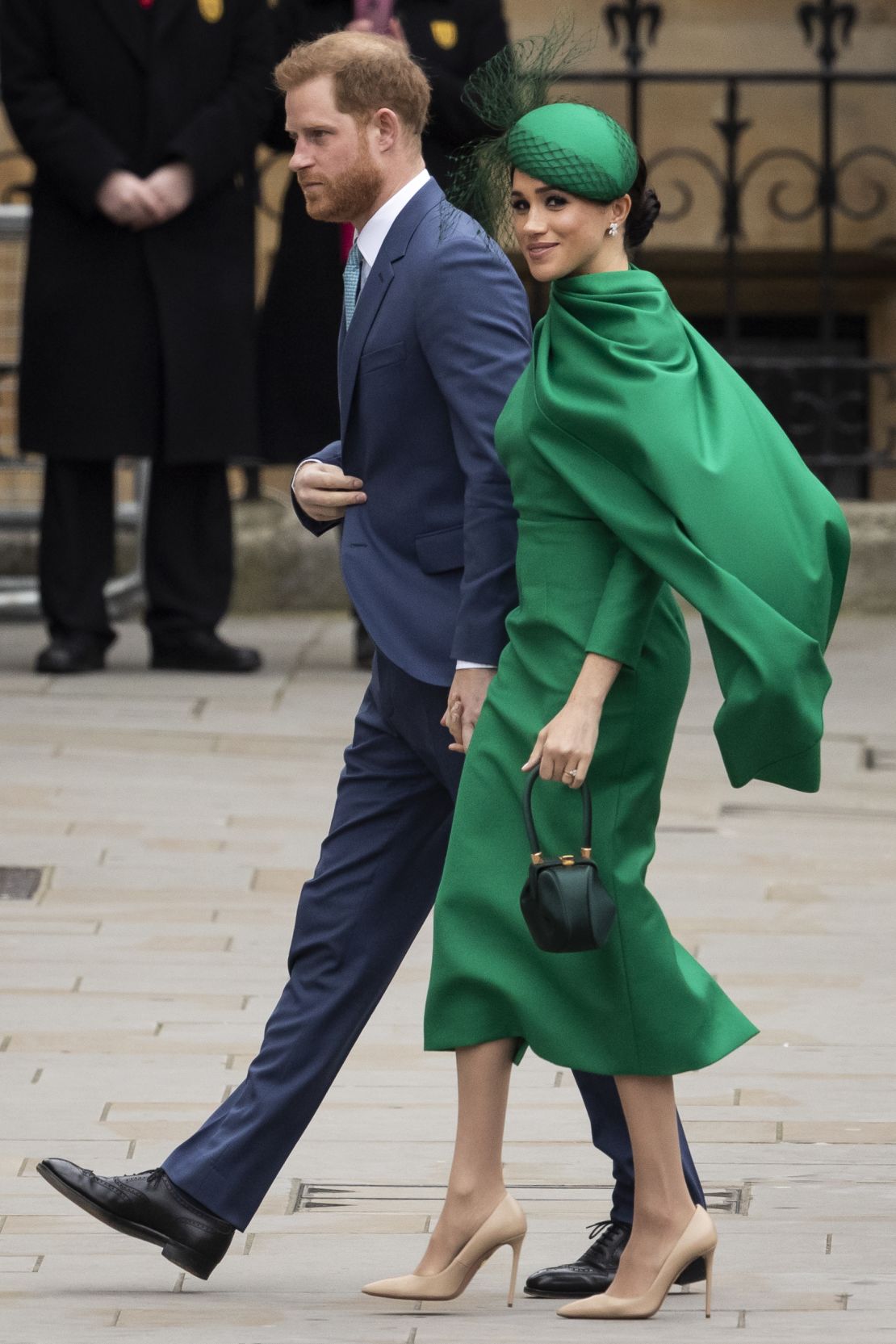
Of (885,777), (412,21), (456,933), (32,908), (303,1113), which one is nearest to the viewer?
(456,933)

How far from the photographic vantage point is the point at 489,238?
3.74 meters

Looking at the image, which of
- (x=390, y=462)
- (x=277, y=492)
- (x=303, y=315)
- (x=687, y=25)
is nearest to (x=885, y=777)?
(x=303, y=315)

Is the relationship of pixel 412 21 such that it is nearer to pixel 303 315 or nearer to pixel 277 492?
pixel 303 315

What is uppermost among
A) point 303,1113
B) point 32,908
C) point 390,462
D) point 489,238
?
point 489,238

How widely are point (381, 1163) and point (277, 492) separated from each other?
733 cm

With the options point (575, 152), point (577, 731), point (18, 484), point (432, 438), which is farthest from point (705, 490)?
point (18, 484)

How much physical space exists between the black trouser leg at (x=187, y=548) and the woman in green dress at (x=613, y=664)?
4.96 meters

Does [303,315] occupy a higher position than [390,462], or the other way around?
[390,462]

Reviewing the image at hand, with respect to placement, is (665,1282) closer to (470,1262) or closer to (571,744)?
(470,1262)

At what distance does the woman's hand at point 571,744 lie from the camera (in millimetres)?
3369

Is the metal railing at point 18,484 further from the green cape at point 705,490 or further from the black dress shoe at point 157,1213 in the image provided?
the green cape at point 705,490

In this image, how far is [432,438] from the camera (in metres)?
3.80

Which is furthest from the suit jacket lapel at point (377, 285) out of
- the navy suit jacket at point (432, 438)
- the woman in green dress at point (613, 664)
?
the woman in green dress at point (613, 664)

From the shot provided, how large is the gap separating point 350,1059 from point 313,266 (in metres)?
4.07
